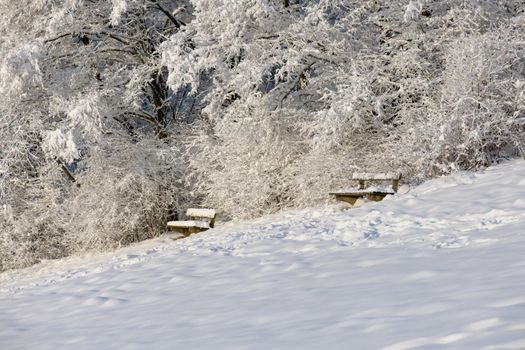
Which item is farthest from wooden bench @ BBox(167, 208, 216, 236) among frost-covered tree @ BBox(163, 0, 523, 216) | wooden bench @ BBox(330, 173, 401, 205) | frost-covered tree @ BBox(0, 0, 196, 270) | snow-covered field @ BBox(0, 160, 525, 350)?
wooden bench @ BBox(330, 173, 401, 205)

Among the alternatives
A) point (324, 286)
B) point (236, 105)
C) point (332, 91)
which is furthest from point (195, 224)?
Result: point (324, 286)

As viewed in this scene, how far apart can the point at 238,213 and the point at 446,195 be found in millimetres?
6087

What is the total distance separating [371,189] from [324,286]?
5.88 m

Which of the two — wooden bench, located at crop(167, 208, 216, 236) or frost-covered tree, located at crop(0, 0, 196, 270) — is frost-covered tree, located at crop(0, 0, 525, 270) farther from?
wooden bench, located at crop(167, 208, 216, 236)

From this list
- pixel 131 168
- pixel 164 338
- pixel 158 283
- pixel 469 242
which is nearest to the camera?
pixel 164 338

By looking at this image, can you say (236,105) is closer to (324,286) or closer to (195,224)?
(195,224)

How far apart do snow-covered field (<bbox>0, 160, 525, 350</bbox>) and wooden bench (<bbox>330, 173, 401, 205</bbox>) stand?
656 mm

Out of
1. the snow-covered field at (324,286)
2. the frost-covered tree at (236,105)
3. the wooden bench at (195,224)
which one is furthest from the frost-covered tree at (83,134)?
the snow-covered field at (324,286)

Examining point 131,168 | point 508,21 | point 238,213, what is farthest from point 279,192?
point 508,21

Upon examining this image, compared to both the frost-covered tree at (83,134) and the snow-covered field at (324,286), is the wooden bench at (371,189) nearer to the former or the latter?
the snow-covered field at (324,286)

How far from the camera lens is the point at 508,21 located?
14.0m

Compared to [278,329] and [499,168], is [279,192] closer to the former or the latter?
[499,168]

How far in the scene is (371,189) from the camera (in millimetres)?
12141

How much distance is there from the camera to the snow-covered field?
4711 mm
